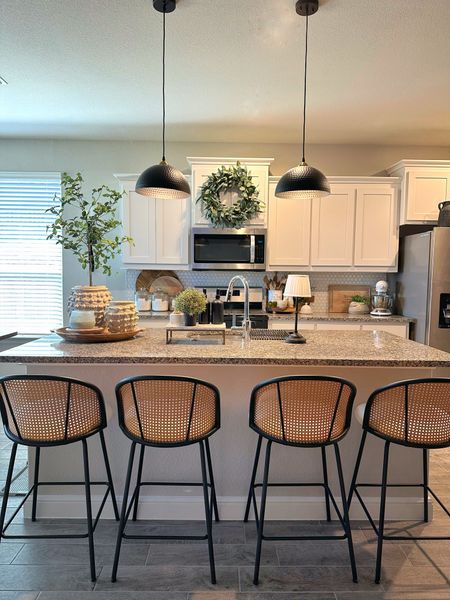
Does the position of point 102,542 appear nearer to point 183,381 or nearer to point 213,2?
point 183,381

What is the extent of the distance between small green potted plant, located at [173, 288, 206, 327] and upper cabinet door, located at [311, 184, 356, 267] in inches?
87.9

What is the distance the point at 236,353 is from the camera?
1920 millimetres

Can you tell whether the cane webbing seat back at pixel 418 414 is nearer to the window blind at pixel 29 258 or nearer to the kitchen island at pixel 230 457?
the kitchen island at pixel 230 457

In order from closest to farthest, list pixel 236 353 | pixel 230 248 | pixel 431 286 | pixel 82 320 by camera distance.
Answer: pixel 236 353 < pixel 82 320 < pixel 431 286 < pixel 230 248

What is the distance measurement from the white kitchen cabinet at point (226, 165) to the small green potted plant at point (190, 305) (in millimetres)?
1922

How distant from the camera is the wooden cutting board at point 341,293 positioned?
14.6 feet

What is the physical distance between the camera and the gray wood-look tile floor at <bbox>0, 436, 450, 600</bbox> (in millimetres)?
1646

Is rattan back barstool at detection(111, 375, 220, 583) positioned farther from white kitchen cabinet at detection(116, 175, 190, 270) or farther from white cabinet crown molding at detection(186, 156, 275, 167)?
white cabinet crown molding at detection(186, 156, 275, 167)

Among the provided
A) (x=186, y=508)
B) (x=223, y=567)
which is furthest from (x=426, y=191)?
(x=223, y=567)

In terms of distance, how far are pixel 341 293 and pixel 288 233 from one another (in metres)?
0.99

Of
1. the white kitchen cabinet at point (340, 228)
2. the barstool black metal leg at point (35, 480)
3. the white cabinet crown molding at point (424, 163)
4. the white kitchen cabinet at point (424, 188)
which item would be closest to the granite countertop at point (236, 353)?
the barstool black metal leg at point (35, 480)

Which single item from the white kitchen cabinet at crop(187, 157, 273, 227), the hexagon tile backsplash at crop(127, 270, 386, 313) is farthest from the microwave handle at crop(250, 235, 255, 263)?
the hexagon tile backsplash at crop(127, 270, 386, 313)

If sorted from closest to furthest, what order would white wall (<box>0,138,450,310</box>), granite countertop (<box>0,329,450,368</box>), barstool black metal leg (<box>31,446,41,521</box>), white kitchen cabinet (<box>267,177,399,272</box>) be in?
granite countertop (<box>0,329,450,368</box>), barstool black metal leg (<box>31,446,41,521</box>), white kitchen cabinet (<box>267,177,399,272</box>), white wall (<box>0,138,450,310</box>)

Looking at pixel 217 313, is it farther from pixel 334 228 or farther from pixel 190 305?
pixel 334 228
